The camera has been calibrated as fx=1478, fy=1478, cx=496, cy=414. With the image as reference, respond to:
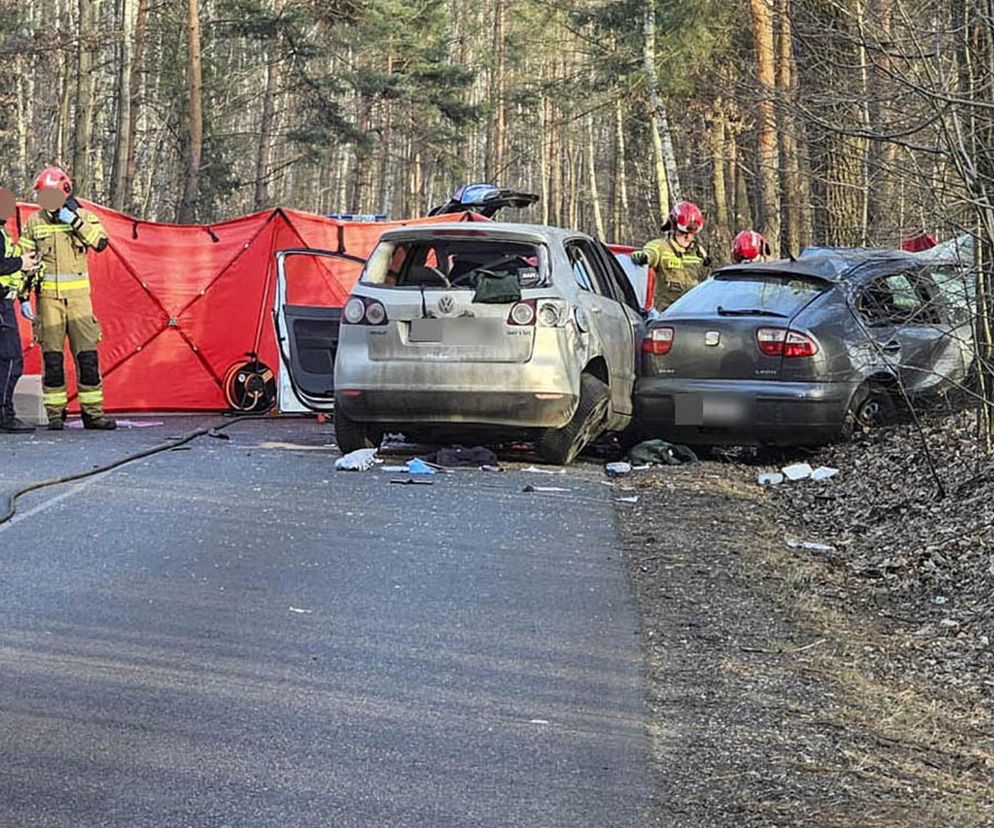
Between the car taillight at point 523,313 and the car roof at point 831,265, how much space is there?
78.4 inches

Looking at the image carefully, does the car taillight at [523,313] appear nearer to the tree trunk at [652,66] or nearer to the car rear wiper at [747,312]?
the car rear wiper at [747,312]

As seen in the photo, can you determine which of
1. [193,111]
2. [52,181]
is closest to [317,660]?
[52,181]

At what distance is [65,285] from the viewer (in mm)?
13094

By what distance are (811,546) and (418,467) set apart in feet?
11.0

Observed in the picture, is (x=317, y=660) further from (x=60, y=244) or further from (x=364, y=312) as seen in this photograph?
(x=60, y=244)

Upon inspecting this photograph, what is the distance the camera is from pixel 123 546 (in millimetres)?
7820

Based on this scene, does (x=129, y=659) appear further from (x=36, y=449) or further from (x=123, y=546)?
(x=36, y=449)

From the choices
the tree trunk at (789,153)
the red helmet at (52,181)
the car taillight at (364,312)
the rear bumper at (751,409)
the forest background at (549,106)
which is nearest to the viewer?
the forest background at (549,106)

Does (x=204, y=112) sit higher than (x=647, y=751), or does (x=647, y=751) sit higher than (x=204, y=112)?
(x=204, y=112)

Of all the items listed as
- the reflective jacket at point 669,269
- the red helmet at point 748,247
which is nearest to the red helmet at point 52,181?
the reflective jacket at point 669,269

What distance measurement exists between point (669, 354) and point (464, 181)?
57571 mm

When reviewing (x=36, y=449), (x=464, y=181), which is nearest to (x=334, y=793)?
(x=36, y=449)

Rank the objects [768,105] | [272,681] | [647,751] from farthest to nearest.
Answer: [768,105] < [272,681] < [647,751]

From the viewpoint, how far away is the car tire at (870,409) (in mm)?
11016
